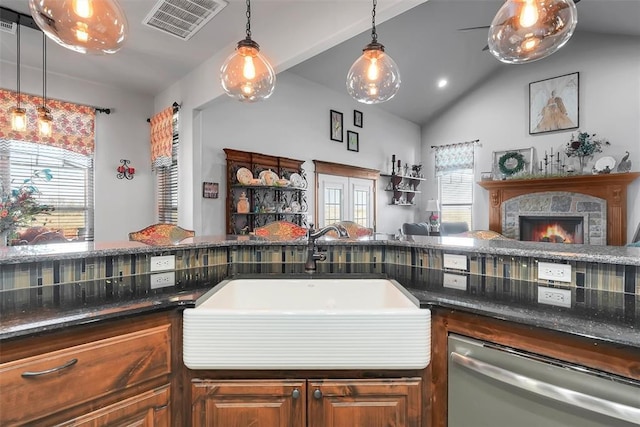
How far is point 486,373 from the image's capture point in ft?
3.10

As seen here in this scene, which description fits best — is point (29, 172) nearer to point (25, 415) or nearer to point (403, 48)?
point (25, 415)

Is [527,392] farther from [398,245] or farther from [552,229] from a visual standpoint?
[552,229]

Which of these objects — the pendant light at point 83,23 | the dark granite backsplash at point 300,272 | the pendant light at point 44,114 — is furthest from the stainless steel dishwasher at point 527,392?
the pendant light at point 44,114

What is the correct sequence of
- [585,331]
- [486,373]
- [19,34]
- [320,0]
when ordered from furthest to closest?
[19,34] → [320,0] → [486,373] → [585,331]

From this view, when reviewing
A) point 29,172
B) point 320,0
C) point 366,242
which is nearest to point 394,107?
point 320,0

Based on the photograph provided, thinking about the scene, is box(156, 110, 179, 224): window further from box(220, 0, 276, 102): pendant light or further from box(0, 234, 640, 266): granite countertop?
box(0, 234, 640, 266): granite countertop

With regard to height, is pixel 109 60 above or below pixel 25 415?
above

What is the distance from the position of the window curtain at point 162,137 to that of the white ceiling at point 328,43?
0.45 meters

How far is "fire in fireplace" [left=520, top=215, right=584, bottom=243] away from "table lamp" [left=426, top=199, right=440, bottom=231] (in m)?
1.52

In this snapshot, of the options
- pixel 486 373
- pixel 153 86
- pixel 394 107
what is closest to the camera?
pixel 486 373

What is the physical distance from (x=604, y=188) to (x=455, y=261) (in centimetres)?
515

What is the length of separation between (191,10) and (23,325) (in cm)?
271

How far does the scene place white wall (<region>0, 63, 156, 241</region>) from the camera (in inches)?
160

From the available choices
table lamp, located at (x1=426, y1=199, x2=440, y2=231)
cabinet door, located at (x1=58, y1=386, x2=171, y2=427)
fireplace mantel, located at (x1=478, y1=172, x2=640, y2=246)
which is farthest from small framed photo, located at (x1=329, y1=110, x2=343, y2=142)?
cabinet door, located at (x1=58, y1=386, x2=171, y2=427)
